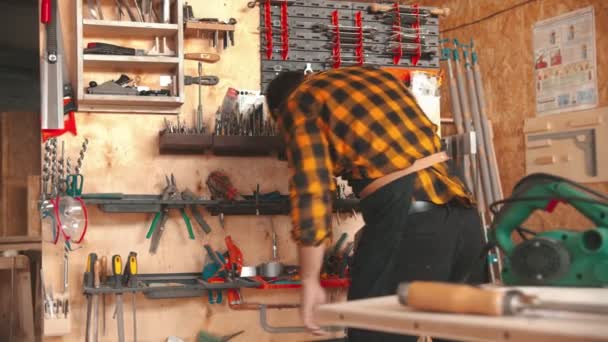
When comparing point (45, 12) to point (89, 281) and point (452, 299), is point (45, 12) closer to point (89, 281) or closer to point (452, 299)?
point (89, 281)

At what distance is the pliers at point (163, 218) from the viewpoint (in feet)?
9.87

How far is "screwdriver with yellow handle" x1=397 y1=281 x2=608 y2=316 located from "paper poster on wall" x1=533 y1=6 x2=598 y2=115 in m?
2.55

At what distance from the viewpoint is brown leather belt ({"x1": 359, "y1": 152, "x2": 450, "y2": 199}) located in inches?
80.7

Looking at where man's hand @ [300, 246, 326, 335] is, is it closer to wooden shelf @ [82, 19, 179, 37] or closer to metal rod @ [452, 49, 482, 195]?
wooden shelf @ [82, 19, 179, 37]

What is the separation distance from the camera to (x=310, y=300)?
175 cm

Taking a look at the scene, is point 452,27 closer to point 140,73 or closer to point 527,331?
point 140,73

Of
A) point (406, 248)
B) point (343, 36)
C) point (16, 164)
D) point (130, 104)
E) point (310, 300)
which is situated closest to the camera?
point (310, 300)

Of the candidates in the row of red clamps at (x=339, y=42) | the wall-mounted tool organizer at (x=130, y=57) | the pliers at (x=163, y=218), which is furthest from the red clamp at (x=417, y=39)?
the pliers at (x=163, y=218)

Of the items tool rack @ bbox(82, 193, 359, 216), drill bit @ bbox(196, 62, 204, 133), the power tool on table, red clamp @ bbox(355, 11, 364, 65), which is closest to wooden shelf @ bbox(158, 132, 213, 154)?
drill bit @ bbox(196, 62, 204, 133)

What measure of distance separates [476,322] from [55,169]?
239 cm

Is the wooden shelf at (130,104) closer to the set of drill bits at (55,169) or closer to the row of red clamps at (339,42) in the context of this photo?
the set of drill bits at (55,169)

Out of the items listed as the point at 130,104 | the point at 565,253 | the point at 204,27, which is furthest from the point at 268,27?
the point at 565,253

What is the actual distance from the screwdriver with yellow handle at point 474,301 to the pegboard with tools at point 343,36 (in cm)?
230

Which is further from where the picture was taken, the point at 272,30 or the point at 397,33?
the point at 397,33
